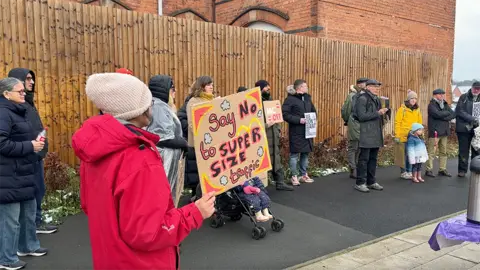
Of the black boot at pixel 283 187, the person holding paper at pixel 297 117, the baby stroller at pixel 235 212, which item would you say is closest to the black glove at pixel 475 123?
the person holding paper at pixel 297 117

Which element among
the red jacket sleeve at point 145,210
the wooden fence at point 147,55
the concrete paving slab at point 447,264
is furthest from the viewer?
the wooden fence at point 147,55

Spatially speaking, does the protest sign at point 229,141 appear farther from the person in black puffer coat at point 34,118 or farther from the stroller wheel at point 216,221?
the person in black puffer coat at point 34,118

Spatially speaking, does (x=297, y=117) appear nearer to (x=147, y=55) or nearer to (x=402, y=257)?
(x=147, y=55)

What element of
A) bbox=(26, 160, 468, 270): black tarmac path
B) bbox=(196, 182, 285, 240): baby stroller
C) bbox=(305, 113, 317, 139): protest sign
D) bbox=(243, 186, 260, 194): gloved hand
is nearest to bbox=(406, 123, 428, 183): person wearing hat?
bbox=(26, 160, 468, 270): black tarmac path

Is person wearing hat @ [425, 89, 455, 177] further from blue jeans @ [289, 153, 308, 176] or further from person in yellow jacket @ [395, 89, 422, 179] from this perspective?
blue jeans @ [289, 153, 308, 176]

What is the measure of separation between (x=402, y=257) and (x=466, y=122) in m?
5.00

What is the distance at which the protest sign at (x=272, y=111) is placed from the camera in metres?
6.68

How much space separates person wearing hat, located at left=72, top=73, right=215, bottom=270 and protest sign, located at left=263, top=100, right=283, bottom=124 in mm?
4739

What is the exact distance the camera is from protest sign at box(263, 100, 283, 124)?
668cm

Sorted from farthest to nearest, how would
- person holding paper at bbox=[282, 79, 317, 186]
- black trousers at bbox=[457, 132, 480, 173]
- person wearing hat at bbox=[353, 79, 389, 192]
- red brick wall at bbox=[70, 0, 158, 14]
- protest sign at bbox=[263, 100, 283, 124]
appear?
red brick wall at bbox=[70, 0, 158, 14]
black trousers at bbox=[457, 132, 480, 173]
person holding paper at bbox=[282, 79, 317, 186]
person wearing hat at bbox=[353, 79, 389, 192]
protest sign at bbox=[263, 100, 283, 124]

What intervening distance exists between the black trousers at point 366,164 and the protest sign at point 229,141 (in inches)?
169

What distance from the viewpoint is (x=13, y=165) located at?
12.9 ft

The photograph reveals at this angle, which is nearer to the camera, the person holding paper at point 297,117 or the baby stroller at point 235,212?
the baby stroller at point 235,212

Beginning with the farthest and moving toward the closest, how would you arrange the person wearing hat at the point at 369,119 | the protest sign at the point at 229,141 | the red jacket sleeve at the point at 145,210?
1. the person wearing hat at the point at 369,119
2. the protest sign at the point at 229,141
3. the red jacket sleeve at the point at 145,210
